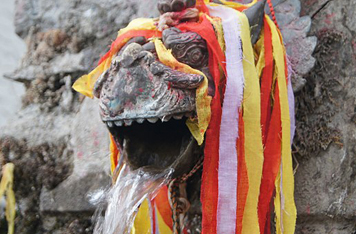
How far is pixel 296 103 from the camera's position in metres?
1.42

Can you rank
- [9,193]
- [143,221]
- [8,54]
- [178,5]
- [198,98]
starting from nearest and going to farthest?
1. [198,98]
2. [178,5]
3. [143,221]
4. [9,193]
5. [8,54]

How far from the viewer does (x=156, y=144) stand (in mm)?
1280

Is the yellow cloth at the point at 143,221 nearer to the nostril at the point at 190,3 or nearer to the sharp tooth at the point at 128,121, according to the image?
the sharp tooth at the point at 128,121

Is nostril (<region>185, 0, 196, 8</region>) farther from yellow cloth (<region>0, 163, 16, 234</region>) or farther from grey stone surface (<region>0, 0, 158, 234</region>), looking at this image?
yellow cloth (<region>0, 163, 16, 234</region>)

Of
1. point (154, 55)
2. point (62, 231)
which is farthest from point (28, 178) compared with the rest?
point (154, 55)

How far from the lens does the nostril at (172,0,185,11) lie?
3.87ft

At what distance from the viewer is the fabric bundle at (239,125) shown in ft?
3.67

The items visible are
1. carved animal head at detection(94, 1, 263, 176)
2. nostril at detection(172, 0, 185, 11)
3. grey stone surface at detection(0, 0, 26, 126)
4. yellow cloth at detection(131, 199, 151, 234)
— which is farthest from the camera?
grey stone surface at detection(0, 0, 26, 126)

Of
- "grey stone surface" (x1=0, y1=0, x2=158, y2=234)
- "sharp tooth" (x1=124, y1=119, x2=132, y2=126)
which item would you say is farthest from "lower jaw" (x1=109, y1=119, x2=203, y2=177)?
"grey stone surface" (x1=0, y1=0, x2=158, y2=234)

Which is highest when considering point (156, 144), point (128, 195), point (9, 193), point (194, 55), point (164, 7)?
point (164, 7)

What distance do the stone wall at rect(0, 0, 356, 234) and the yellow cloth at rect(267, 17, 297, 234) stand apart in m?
0.15

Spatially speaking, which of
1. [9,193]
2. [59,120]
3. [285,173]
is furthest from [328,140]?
[9,193]

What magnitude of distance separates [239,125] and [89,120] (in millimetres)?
696

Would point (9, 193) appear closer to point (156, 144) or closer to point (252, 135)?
point (156, 144)
